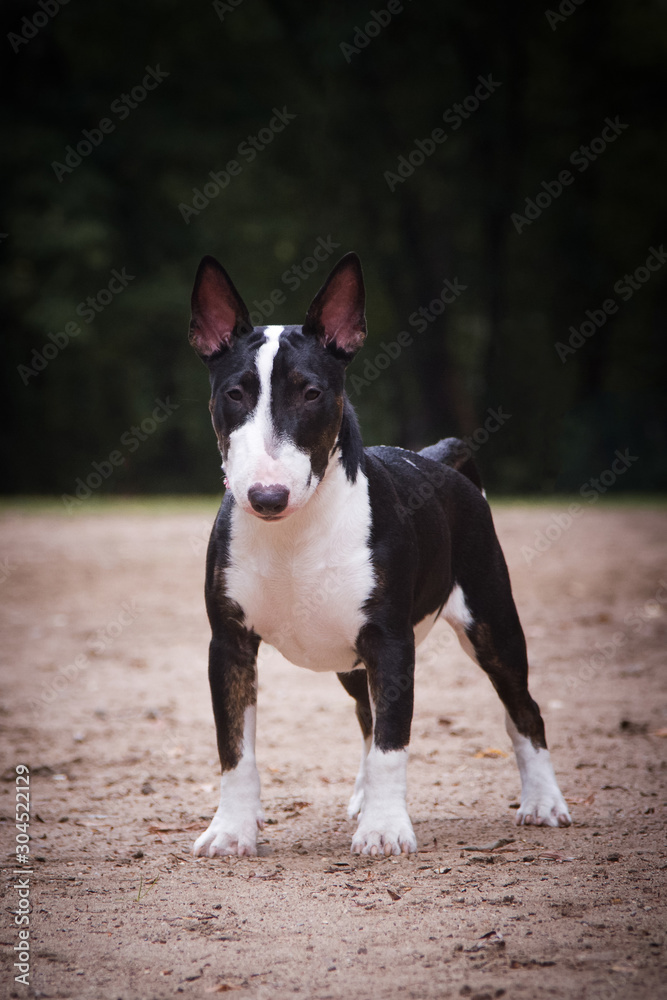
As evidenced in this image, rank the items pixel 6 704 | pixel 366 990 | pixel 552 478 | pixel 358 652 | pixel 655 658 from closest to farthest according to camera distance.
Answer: pixel 366 990 < pixel 358 652 < pixel 6 704 < pixel 655 658 < pixel 552 478

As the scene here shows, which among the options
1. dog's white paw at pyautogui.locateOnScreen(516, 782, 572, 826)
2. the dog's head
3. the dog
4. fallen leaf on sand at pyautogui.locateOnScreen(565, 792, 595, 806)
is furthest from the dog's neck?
fallen leaf on sand at pyautogui.locateOnScreen(565, 792, 595, 806)

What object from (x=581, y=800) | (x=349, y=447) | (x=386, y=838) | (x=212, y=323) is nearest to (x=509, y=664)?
(x=581, y=800)

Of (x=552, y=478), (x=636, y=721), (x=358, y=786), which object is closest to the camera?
(x=358, y=786)

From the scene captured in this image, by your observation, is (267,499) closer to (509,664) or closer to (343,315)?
(343,315)

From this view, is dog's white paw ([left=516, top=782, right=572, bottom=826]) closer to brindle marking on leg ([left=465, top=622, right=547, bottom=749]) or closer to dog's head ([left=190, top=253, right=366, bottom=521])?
brindle marking on leg ([left=465, top=622, right=547, bottom=749])

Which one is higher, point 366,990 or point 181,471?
point 366,990

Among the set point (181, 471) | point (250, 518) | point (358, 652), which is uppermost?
point (250, 518)

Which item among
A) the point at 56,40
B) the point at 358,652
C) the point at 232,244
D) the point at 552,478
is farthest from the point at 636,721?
the point at 56,40

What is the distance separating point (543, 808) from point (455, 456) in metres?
1.78

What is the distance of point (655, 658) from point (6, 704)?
5.07m

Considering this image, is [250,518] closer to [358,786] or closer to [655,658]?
[358,786]

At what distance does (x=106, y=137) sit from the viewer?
33.1 meters

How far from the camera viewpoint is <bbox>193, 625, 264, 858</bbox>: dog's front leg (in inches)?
177

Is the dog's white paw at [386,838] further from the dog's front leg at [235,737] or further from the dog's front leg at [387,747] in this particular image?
the dog's front leg at [235,737]
